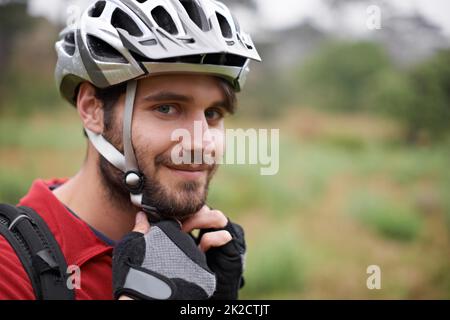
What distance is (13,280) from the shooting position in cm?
207

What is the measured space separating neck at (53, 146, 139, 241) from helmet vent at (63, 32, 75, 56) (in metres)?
0.52

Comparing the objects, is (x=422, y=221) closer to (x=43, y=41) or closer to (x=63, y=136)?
(x=63, y=136)

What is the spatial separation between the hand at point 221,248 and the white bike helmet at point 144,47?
32 centimetres

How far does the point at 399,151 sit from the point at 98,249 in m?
6.45

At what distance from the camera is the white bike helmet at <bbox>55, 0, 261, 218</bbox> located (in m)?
2.34

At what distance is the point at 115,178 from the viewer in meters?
2.55

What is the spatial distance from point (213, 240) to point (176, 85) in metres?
0.71

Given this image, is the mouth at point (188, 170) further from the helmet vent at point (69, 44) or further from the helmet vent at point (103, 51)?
the helmet vent at point (69, 44)

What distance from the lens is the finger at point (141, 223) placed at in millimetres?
2305

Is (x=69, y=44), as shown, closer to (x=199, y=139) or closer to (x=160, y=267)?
(x=199, y=139)

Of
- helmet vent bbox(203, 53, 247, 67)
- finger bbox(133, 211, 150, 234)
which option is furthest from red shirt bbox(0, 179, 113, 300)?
helmet vent bbox(203, 53, 247, 67)

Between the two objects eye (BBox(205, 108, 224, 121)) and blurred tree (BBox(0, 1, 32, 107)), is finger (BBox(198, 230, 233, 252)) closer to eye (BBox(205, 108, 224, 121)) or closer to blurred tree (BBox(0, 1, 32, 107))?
eye (BBox(205, 108, 224, 121))

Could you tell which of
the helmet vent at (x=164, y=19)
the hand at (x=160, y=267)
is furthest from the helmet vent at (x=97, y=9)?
the hand at (x=160, y=267)
